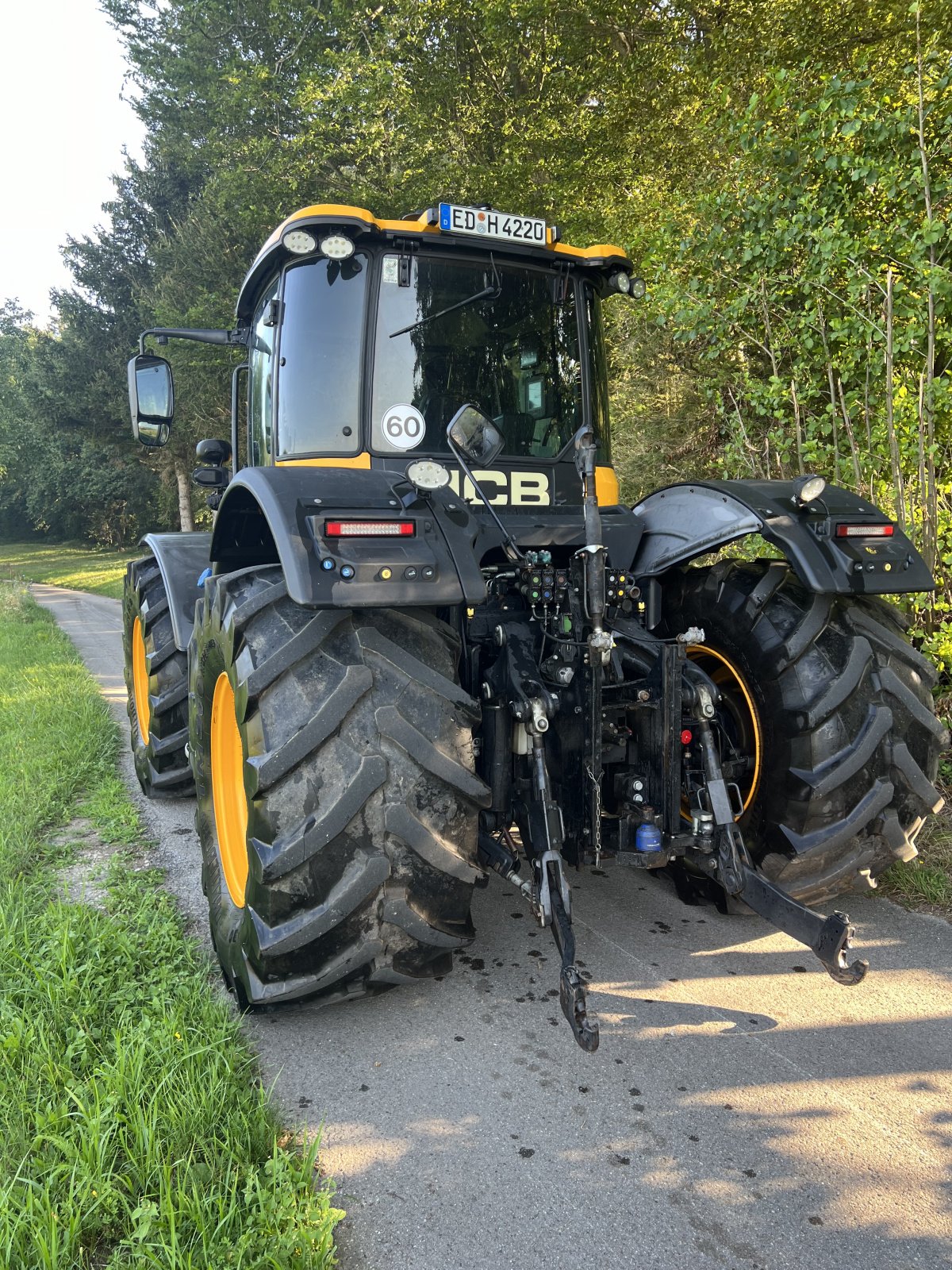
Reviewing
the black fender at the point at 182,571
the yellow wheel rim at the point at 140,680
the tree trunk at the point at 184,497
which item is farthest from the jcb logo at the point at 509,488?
the tree trunk at the point at 184,497

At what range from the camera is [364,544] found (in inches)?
88.4

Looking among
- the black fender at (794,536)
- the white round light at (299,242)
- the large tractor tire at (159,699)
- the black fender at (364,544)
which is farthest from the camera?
the large tractor tire at (159,699)

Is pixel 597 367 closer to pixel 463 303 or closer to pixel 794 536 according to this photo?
pixel 463 303

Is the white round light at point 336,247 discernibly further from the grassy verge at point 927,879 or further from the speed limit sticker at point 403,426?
the grassy verge at point 927,879

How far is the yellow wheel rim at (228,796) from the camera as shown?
9.45ft

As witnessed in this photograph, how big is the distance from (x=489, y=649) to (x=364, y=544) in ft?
2.66

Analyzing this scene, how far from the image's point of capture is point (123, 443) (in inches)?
1211

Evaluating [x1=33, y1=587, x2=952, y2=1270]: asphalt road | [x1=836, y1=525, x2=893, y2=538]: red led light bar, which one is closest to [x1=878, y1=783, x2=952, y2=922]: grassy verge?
[x1=33, y1=587, x2=952, y2=1270]: asphalt road

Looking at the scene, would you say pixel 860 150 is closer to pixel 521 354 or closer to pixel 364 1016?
pixel 521 354

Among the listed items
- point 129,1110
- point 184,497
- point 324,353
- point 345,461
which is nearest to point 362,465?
point 345,461

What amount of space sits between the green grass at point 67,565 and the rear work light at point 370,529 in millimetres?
16200

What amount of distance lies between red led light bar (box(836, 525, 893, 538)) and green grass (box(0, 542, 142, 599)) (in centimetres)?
1642

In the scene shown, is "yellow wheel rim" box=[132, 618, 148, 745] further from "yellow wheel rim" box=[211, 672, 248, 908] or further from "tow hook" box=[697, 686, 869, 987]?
"tow hook" box=[697, 686, 869, 987]

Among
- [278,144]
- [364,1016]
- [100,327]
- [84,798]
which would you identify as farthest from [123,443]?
[364,1016]
